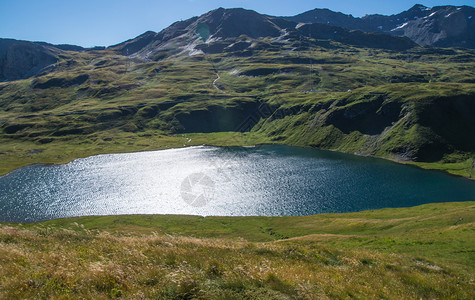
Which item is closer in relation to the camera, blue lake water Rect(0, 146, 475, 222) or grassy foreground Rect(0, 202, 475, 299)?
grassy foreground Rect(0, 202, 475, 299)

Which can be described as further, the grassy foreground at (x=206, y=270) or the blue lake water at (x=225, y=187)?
the blue lake water at (x=225, y=187)

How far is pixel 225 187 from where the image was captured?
114875 millimetres

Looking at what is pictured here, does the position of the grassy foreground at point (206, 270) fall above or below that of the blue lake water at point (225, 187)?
above

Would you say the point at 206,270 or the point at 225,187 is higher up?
the point at 206,270

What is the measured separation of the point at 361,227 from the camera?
61.2m

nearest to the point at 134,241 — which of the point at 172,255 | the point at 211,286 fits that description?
the point at 172,255

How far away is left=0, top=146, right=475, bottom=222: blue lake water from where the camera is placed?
313ft

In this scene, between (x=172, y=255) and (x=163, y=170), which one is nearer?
(x=172, y=255)

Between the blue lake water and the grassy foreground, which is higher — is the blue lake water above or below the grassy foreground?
below

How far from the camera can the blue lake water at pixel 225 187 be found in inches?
3752

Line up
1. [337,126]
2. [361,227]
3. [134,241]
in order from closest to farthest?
[134,241]
[361,227]
[337,126]

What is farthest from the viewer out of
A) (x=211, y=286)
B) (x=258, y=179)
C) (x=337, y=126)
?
(x=337, y=126)

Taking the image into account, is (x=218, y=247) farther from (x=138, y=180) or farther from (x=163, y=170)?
(x=163, y=170)

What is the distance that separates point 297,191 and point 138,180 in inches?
2960
